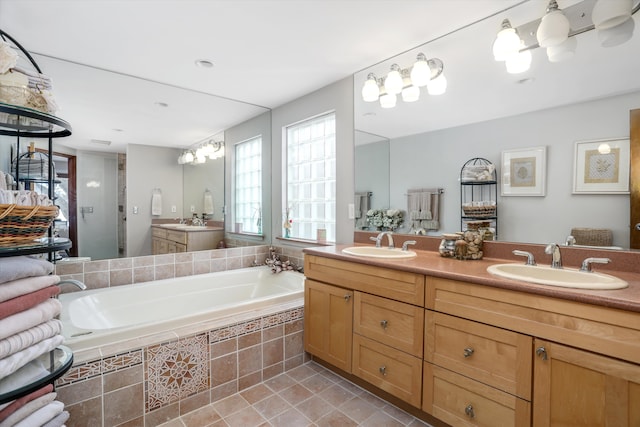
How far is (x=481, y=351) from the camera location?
4.49 ft

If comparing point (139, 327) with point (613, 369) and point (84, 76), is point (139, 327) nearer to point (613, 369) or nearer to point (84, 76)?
point (84, 76)

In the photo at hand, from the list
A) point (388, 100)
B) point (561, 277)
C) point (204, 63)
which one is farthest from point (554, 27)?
point (204, 63)

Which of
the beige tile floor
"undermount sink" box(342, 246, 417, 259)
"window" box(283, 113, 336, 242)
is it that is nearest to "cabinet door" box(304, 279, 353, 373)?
the beige tile floor

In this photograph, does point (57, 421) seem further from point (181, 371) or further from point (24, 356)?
point (181, 371)

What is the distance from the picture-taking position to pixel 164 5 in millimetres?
1701

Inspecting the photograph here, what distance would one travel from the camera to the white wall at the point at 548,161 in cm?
147

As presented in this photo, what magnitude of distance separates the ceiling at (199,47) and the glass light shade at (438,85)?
0.15ft

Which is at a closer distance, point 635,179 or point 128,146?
point 635,179

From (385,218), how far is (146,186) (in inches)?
83.1

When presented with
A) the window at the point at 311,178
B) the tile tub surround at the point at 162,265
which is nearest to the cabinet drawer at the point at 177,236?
the tile tub surround at the point at 162,265

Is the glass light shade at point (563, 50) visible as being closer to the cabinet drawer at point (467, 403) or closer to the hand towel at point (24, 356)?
the cabinet drawer at point (467, 403)

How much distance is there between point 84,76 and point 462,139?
2.79 meters

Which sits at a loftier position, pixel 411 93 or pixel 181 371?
pixel 411 93


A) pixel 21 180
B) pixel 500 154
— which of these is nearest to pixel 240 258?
pixel 21 180
